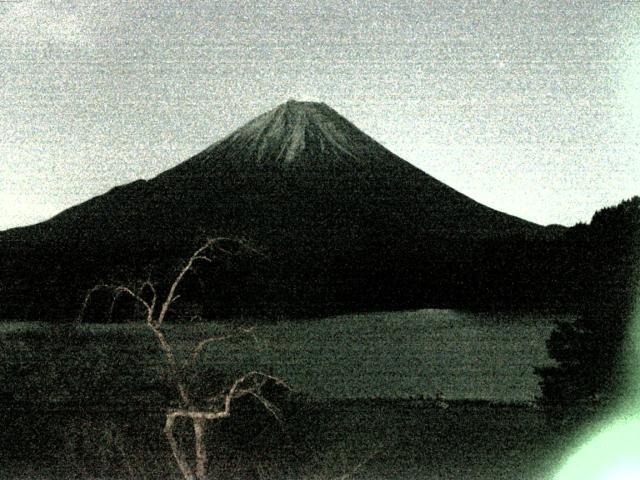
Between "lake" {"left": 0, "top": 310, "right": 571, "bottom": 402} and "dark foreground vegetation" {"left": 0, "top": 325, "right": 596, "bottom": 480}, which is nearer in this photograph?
"dark foreground vegetation" {"left": 0, "top": 325, "right": 596, "bottom": 480}

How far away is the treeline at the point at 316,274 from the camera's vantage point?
1339 inches

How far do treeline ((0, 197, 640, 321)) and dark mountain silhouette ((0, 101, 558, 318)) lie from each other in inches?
7.5

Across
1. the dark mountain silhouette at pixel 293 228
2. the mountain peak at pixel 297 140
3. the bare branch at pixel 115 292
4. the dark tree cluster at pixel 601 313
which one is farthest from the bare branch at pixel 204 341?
the mountain peak at pixel 297 140

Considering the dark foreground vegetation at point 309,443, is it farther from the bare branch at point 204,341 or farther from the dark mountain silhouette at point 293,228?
the dark mountain silhouette at point 293,228

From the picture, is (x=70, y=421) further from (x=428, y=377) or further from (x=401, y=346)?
(x=401, y=346)

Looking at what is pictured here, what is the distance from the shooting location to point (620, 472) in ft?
27.7

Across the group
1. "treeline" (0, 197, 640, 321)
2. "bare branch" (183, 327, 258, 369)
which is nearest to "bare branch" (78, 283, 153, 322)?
"bare branch" (183, 327, 258, 369)

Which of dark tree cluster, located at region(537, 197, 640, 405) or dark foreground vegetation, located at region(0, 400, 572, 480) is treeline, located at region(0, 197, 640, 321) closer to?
dark foreground vegetation, located at region(0, 400, 572, 480)

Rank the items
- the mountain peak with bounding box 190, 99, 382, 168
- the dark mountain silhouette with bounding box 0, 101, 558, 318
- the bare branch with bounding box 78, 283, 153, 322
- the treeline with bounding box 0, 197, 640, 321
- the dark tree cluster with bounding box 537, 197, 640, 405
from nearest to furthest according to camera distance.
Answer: the bare branch with bounding box 78, 283, 153, 322 < the dark tree cluster with bounding box 537, 197, 640, 405 < the treeline with bounding box 0, 197, 640, 321 < the dark mountain silhouette with bounding box 0, 101, 558, 318 < the mountain peak with bounding box 190, 99, 382, 168

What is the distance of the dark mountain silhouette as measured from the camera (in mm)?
54688

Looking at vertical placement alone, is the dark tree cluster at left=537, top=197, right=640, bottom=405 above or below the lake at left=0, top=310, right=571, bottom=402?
above

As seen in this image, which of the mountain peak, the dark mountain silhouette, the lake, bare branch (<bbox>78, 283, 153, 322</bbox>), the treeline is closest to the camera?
bare branch (<bbox>78, 283, 153, 322</bbox>)

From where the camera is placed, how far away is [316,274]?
66688mm

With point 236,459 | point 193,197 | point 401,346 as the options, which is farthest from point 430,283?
point 236,459
